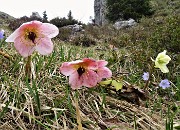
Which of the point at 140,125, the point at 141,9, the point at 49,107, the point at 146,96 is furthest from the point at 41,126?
the point at 141,9

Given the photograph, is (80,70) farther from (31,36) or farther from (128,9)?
(128,9)

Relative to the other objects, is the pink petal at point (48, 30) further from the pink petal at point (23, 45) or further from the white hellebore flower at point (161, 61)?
the white hellebore flower at point (161, 61)

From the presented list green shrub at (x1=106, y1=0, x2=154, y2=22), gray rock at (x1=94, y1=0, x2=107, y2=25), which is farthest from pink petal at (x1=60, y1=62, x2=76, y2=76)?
gray rock at (x1=94, y1=0, x2=107, y2=25)

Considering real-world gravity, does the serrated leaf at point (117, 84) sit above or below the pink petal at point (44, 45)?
below

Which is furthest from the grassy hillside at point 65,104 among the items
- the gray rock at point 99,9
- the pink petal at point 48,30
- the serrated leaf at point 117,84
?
the gray rock at point 99,9

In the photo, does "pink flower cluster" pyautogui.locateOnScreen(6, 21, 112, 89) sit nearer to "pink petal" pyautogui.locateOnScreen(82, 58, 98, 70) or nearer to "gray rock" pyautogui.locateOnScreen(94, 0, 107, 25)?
"pink petal" pyautogui.locateOnScreen(82, 58, 98, 70)

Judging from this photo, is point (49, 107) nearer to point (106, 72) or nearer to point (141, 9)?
point (106, 72)

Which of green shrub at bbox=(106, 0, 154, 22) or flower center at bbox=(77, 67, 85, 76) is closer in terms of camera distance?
flower center at bbox=(77, 67, 85, 76)
